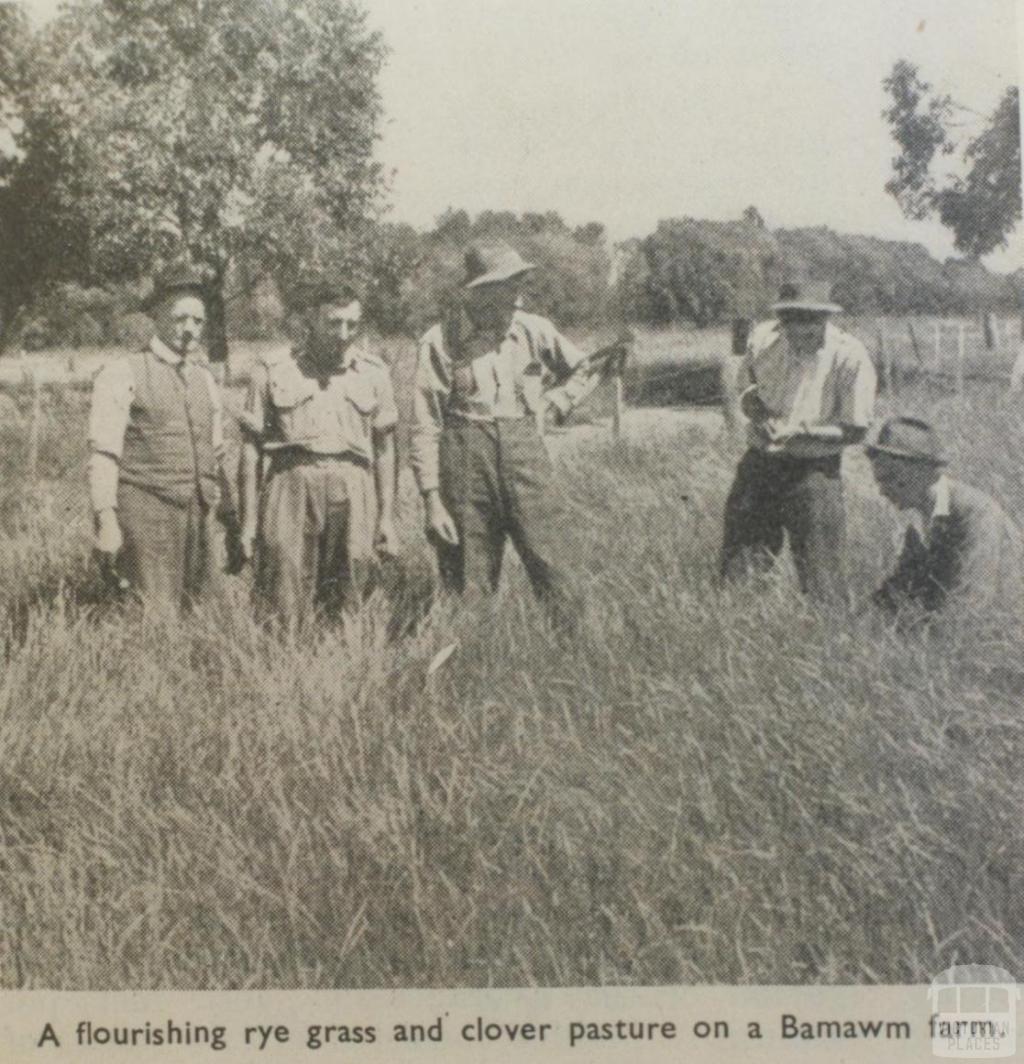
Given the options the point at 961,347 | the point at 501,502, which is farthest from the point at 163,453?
the point at 961,347

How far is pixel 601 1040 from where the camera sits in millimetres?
2205

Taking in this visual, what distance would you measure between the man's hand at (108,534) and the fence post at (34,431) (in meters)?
0.19

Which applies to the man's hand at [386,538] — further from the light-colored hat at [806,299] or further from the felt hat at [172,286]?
the light-colored hat at [806,299]

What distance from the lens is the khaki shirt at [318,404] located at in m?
2.42

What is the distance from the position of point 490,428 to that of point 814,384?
1.95ft

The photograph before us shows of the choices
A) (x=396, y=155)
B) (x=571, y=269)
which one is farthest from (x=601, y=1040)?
(x=396, y=155)

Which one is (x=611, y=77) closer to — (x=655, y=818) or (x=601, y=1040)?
(x=655, y=818)

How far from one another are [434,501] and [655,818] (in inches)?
27.5

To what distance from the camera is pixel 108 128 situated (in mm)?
2479

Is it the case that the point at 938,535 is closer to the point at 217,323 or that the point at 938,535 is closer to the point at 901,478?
the point at 901,478

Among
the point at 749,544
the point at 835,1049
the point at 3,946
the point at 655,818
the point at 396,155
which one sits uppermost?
the point at 396,155

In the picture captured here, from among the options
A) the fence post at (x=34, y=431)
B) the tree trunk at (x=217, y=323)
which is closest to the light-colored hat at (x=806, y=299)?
the tree trunk at (x=217, y=323)

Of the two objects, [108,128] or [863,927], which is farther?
[108,128]

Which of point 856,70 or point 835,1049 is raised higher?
point 856,70
